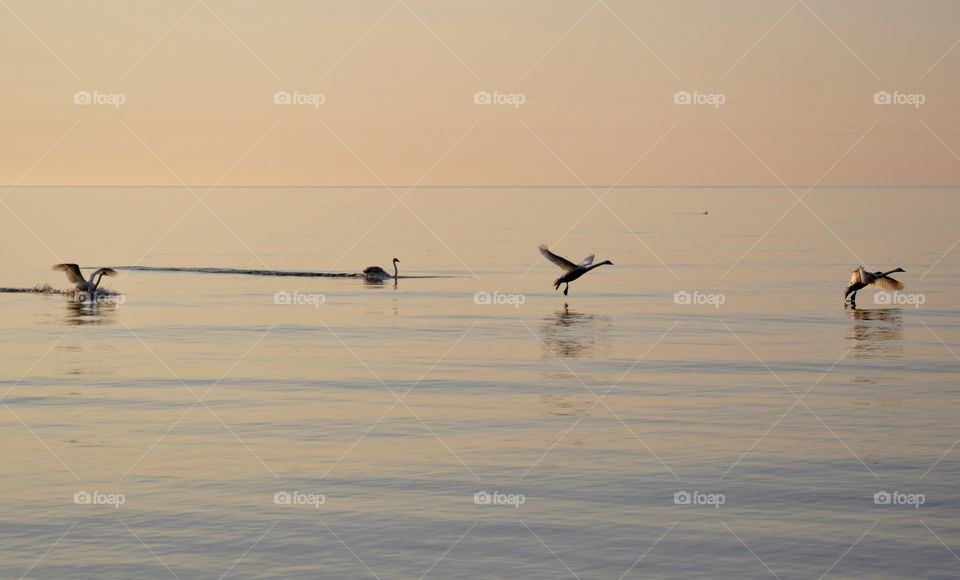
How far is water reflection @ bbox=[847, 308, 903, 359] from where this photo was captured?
133 ft

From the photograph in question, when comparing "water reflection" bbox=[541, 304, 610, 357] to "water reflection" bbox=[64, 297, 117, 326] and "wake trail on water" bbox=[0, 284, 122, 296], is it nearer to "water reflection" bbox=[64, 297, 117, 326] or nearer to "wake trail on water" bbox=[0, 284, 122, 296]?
"water reflection" bbox=[64, 297, 117, 326]

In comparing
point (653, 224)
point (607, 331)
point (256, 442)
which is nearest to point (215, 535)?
point (256, 442)

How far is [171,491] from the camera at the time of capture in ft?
76.6

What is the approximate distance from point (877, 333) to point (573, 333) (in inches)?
402

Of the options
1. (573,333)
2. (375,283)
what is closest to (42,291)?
(375,283)

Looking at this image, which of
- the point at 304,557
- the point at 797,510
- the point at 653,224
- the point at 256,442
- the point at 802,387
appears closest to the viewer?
the point at 304,557

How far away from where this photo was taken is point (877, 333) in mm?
45375

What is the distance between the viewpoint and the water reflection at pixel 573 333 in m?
40.7

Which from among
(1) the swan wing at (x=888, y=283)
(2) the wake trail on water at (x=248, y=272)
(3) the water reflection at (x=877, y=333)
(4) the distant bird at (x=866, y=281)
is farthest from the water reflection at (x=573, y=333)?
(2) the wake trail on water at (x=248, y=272)

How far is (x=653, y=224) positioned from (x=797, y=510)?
400ft

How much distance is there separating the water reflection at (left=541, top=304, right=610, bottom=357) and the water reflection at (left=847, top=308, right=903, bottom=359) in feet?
25.7

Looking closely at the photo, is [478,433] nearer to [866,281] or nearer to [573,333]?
[573,333]

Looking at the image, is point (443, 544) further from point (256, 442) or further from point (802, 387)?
point (802, 387)

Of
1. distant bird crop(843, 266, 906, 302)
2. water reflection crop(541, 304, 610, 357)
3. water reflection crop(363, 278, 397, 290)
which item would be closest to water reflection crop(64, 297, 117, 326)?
water reflection crop(363, 278, 397, 290)
